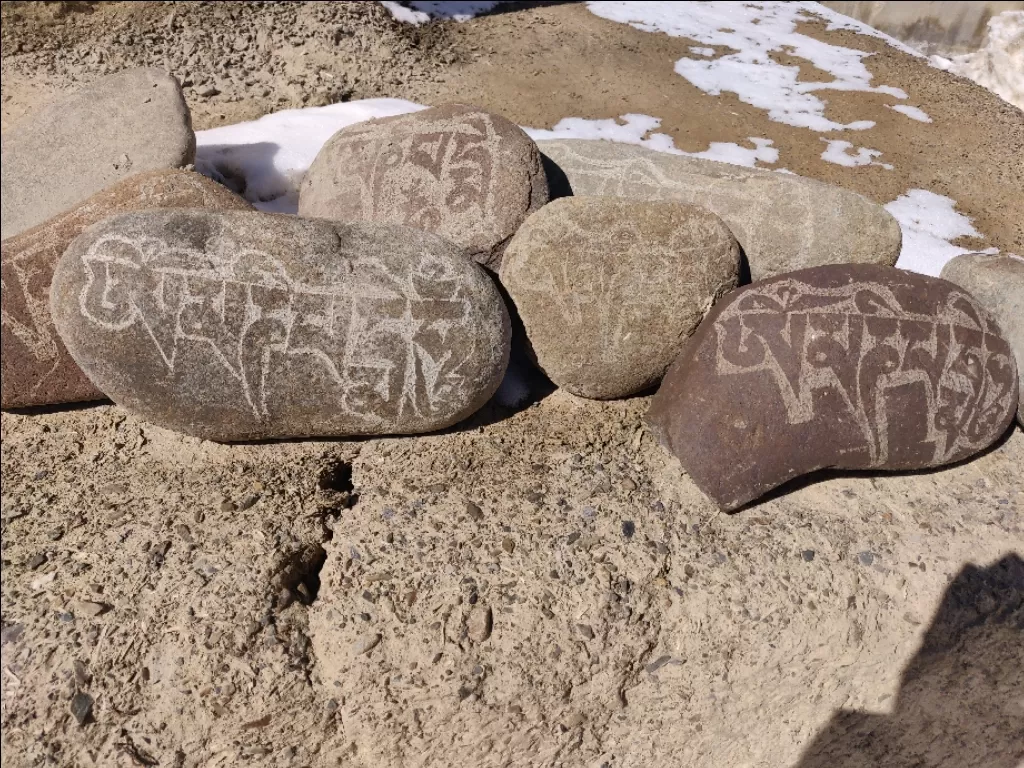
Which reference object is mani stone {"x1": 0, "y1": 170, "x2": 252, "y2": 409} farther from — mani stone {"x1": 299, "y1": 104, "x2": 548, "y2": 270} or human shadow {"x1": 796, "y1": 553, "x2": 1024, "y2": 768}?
human shadow {"x1": 796, "y1": 553, "x2": 1024, "y2": 768}

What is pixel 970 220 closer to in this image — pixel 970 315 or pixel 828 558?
pixel 970 315

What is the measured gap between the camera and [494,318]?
2.31 m

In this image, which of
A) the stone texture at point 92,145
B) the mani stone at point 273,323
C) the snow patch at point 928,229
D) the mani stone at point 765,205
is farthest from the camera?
the snow patch at point 928,229

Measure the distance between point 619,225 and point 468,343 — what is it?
0.74 meters

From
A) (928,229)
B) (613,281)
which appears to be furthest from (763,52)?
(613,281)

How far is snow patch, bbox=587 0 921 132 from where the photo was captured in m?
5.16

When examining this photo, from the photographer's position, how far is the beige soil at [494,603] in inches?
72.1

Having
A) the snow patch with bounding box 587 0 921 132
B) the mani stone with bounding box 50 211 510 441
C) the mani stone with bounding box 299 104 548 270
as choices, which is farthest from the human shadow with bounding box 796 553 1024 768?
the snow patch with bounding box 587 0 921 132

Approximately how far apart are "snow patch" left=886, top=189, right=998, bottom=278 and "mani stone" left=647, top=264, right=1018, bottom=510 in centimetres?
122

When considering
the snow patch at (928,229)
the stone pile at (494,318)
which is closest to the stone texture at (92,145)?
the stone pile at (494,318)

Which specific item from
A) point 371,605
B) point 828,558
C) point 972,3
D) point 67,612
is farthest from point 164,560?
point 972,3

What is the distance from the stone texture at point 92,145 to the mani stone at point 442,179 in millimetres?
725

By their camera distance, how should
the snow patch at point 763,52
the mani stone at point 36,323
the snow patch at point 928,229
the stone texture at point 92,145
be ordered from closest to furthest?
the mani stone at point 36,323 < the stone texture at point 92,145 < the snow patch at point 928,229 < the snow patch at point 763,52

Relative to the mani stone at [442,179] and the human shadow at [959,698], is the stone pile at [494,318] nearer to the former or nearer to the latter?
the mani stone at [442,179]
